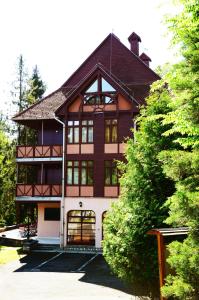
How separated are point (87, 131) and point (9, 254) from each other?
400 inches

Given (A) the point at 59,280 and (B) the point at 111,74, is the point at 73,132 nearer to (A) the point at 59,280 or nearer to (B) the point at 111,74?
(B) the point at 111,74

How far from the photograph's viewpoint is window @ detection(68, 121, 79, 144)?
29.9 meters

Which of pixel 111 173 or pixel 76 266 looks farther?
pixel 111 173

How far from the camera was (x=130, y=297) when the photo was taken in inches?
637

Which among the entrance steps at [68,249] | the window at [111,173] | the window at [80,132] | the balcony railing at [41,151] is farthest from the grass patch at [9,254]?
the window at [80,132]

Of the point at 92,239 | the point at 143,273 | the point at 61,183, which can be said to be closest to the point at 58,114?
the point at 61,183

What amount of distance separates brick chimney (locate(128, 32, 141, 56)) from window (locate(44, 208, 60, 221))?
1600 cm

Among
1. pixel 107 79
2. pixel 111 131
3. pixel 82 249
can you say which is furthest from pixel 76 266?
pixel 107 79

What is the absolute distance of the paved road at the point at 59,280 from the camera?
1688 cm

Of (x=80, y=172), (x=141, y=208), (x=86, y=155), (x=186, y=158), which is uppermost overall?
(x=86, y=155)

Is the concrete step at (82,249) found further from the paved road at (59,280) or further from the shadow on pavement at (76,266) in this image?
the paved road at (59,280)

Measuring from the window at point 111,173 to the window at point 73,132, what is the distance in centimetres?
289

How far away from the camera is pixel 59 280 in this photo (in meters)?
19.7

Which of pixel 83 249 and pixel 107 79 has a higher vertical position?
pixel 107 79
